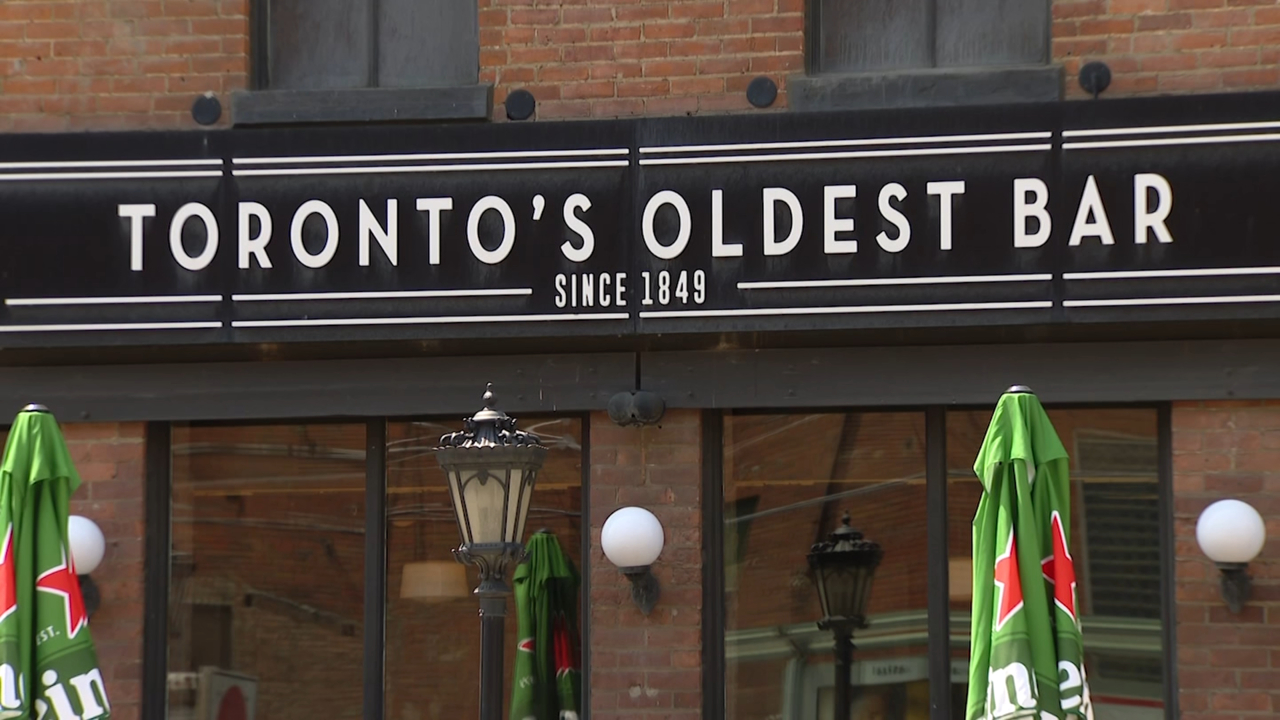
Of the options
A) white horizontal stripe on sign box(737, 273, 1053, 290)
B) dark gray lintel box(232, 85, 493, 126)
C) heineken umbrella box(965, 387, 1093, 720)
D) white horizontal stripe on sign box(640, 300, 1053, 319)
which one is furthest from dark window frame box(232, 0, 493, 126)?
heineken umbrella box(965, 387, 1093, 720)

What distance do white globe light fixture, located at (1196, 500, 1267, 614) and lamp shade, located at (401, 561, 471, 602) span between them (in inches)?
129

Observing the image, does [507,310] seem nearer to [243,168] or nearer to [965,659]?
[243,168]

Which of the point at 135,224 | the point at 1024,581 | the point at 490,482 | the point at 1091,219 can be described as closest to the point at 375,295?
the point at 135,224

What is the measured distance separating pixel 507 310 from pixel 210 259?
4.61ft

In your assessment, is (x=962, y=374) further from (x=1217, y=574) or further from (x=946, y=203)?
(x=1217, y=574)

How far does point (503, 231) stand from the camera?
28.9 feet

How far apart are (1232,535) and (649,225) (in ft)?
9.20

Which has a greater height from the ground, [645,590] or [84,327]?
[84,327]

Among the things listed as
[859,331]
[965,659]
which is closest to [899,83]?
[859,331]

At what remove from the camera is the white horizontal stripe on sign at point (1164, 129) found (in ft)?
27.0

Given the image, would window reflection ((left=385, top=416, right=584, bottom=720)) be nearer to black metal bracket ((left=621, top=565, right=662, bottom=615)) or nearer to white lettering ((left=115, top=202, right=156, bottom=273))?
black metal bracket ((left=621, top=565, right=662, bottom=615))

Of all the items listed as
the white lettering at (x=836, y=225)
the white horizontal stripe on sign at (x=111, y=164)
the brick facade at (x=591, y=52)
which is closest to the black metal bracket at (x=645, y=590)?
the white lettering at (x=836, y=225)

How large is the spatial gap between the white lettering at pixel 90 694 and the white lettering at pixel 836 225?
3.53 meters

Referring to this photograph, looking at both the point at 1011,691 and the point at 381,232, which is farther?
the point at 381,232
